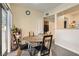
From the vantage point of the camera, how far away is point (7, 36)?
426cm

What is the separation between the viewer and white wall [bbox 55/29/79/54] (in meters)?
4.54

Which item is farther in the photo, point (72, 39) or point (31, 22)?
point (31, 22)

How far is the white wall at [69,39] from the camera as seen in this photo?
4.54 meters

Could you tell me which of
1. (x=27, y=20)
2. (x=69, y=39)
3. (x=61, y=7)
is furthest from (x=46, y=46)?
(x=27, y=20)

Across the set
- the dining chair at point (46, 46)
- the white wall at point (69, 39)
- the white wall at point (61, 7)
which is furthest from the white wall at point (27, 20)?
the dining chair at point (46, 46)

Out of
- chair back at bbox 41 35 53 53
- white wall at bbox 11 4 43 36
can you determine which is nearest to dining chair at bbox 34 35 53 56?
chair back at bbox 41 35 53 53

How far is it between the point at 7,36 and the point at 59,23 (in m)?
3.42

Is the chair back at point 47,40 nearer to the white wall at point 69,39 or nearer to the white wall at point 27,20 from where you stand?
the white wall at point 69,39

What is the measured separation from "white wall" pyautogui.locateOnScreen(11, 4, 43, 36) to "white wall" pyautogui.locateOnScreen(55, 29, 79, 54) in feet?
6.74

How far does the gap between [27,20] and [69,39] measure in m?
3.47

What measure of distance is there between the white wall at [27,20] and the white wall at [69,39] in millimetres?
2054

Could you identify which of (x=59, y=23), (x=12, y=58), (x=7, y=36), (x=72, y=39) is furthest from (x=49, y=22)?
(x=12, y=58)

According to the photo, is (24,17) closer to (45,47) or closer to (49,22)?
(49,22)

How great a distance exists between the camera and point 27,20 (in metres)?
7.80
